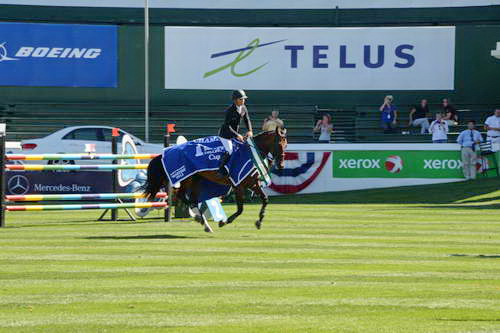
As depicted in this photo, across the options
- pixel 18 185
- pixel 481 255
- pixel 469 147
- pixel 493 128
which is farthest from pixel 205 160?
pixel 493 128

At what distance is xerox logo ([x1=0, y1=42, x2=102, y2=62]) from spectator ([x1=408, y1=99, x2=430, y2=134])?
12124 millimetres

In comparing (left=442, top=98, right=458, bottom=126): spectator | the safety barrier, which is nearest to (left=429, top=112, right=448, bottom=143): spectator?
(left=442, top=98, right=458, bottom=126): spectator

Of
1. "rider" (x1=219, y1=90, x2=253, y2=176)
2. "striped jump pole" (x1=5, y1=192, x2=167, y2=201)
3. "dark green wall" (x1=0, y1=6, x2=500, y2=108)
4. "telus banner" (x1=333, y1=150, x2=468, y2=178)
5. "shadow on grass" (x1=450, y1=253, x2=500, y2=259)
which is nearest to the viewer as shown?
"shadow on grass" (x1=450, y1=253, x2=500, y2=259)

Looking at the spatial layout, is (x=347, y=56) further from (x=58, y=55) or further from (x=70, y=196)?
(x=70, y=196)

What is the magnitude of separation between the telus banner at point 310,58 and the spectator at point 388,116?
2.97 metres

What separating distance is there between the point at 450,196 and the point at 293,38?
11.1m

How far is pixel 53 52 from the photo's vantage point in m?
38.1

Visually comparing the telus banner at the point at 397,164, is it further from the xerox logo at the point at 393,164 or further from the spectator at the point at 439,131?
the spectator at the point at 439,131

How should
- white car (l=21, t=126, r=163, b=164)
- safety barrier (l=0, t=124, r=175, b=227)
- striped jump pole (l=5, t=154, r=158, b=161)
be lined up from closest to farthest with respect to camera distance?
safety barrier (l=0, t=124, r=175, b=227) < striped jump pole (l=5, t=154, r=158, b=161) < white car (l=21, t=126, r=163, b=164)

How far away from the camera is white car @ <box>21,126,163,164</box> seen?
32156 mm

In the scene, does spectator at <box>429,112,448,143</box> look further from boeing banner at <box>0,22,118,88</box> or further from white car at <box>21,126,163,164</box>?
boeing banner at <box>0,22,118,88</box>

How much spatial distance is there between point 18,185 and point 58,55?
46.2 feet

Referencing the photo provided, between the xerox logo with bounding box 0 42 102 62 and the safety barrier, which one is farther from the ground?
the xerox logo with bounding box 0 42 102 62

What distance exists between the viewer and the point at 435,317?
9.02 m
